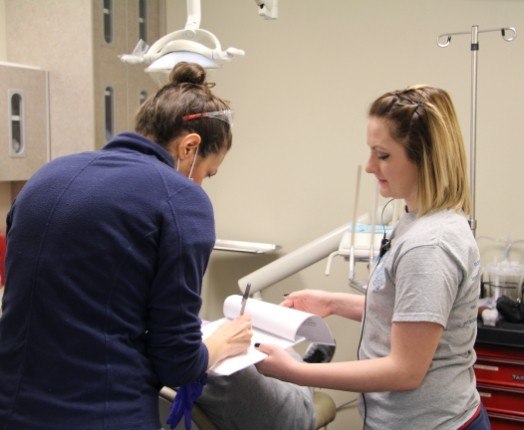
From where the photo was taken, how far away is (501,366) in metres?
2.05

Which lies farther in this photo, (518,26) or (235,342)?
(518,26)

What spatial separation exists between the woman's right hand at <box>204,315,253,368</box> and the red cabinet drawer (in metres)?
1.08

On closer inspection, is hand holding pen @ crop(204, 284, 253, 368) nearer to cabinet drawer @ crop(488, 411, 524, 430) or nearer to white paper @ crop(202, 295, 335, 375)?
white paper @ crop(202, 295, 335, 375)

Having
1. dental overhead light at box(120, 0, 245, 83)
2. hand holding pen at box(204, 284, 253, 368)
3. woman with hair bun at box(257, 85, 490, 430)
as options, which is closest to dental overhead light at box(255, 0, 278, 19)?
dental overhead light at box(120, 0, 245, 83)

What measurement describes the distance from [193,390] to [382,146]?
2.04 ft

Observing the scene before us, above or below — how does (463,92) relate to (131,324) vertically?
above

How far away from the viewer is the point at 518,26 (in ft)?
8.16

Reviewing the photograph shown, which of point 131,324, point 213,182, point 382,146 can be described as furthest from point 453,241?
point 213,182

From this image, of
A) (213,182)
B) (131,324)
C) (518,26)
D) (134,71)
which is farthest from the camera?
(213,182)

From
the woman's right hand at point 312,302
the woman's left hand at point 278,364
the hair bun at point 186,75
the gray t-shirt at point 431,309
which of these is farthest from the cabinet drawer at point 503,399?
the hair bun at point 186,75

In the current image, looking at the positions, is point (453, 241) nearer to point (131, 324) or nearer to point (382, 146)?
point (382, 146)

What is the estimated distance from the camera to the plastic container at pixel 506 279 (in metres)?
2.36

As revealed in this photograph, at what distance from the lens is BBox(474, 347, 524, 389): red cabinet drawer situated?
2.03 meters

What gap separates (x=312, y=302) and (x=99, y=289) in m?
0.78
